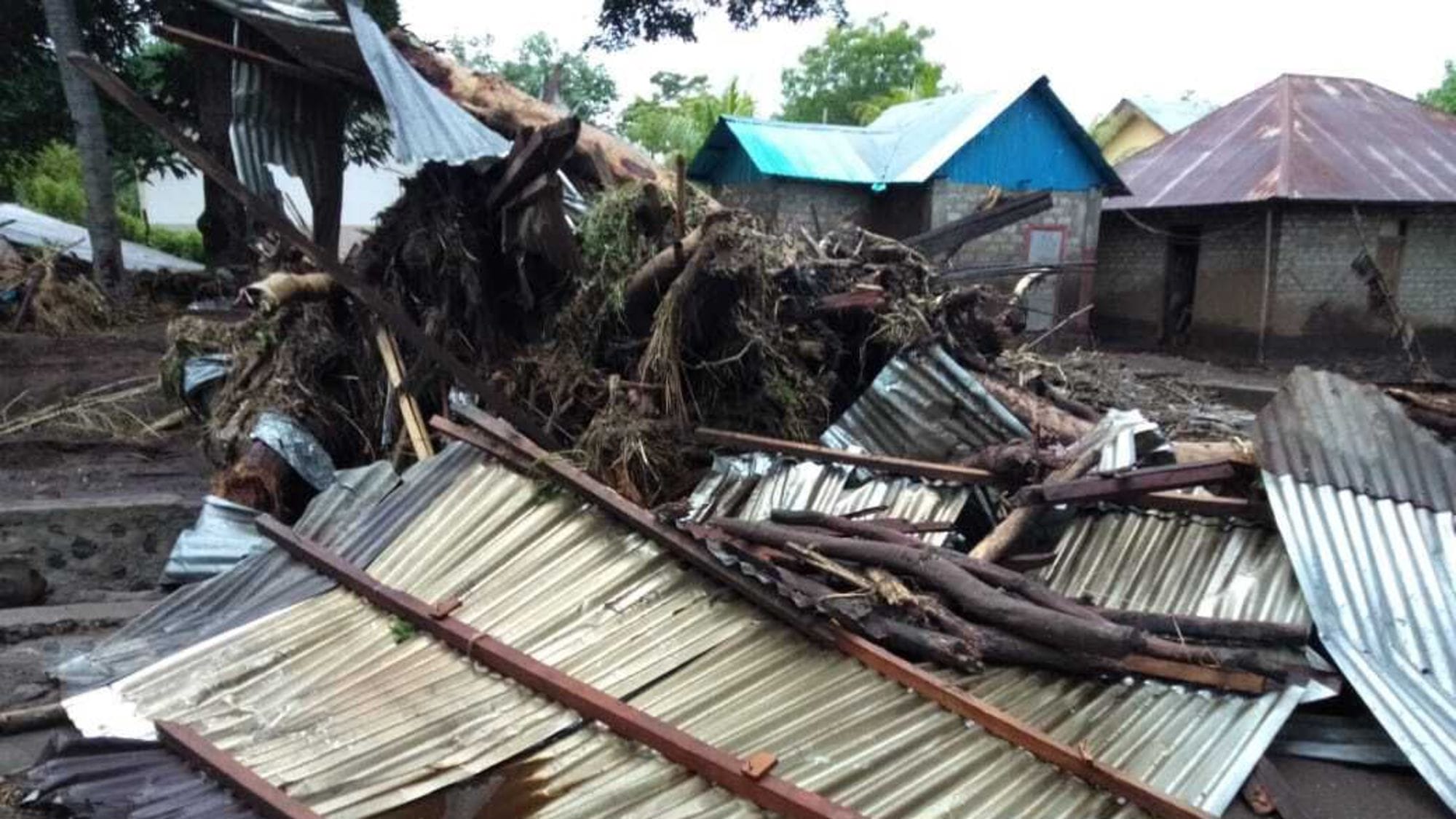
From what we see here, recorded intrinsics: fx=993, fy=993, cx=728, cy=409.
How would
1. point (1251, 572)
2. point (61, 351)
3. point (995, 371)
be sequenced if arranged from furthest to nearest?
point (61, 351) < point (995, 371) < point (1251, 572)

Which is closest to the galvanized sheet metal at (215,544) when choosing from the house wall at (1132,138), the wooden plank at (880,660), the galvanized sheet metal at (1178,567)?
the wooden plank at (880,660)

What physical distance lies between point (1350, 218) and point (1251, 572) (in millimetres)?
14201

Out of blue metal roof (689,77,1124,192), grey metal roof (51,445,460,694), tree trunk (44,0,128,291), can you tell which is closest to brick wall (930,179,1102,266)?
blue metal roof (689,77,1124,192)

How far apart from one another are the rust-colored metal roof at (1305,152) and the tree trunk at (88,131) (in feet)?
52.9

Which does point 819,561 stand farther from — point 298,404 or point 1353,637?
point 298,404

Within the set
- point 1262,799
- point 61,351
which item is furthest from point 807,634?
point 61,351

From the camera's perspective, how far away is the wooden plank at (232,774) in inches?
123

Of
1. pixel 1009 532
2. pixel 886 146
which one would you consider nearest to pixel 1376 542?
pixel 1009 532

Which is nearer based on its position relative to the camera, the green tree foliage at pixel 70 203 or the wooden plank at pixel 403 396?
the wooden plank at pixel 403 396

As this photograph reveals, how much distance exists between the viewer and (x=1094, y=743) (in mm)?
3482

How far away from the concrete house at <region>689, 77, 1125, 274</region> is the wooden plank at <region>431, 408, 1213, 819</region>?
12.6 meters

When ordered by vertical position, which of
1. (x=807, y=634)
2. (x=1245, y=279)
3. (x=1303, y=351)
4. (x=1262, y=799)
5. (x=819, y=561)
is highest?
Answer: (x=1245, y=279)

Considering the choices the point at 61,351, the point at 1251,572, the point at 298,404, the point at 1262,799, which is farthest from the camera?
the point at 61,351

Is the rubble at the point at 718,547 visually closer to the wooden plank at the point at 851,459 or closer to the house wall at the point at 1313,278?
the wooden plank at the point at 851,459
